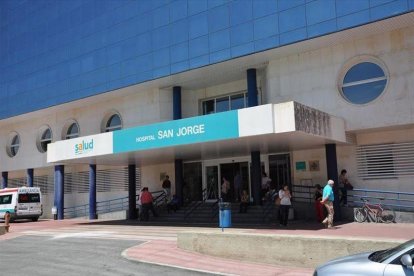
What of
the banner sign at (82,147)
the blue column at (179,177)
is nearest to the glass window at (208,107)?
the blue column at (179,177)

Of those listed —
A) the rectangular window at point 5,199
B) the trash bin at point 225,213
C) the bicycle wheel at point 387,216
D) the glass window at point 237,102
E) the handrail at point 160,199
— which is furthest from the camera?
the rectangular window at point 5,199

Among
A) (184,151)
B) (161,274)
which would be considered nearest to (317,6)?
(184,151)

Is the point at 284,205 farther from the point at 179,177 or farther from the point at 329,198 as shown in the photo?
the point at 179,177

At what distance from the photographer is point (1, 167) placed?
38812 millimetres

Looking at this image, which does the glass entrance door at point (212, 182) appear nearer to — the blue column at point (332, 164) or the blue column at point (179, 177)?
the blue column at point (179, 177)

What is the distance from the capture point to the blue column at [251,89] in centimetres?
2292

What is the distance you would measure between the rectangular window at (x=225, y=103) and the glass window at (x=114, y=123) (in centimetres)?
620

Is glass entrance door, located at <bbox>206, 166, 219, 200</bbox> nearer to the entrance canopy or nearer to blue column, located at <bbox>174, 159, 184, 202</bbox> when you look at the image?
blue column, located at <bbox>174, 159, 184, 202</bbox>

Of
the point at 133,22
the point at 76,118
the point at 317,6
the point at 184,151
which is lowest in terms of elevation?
the point at 184,151

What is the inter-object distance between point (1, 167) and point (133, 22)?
20040mm

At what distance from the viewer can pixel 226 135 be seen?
54.3 ft

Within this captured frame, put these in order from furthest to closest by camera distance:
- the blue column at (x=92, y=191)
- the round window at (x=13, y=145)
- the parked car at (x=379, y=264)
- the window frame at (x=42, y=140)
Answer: the round window at (x=13, y=145)
the window frame at (x=42, y=140)
the blue column at (x=92, y=191)
the parked car at (x=379, y=264)

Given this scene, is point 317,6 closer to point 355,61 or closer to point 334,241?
point 355,61

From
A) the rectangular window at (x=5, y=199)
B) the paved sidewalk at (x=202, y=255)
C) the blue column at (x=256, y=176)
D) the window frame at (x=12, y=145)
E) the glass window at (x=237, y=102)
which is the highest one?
the glass window at (x=237, y=102)
